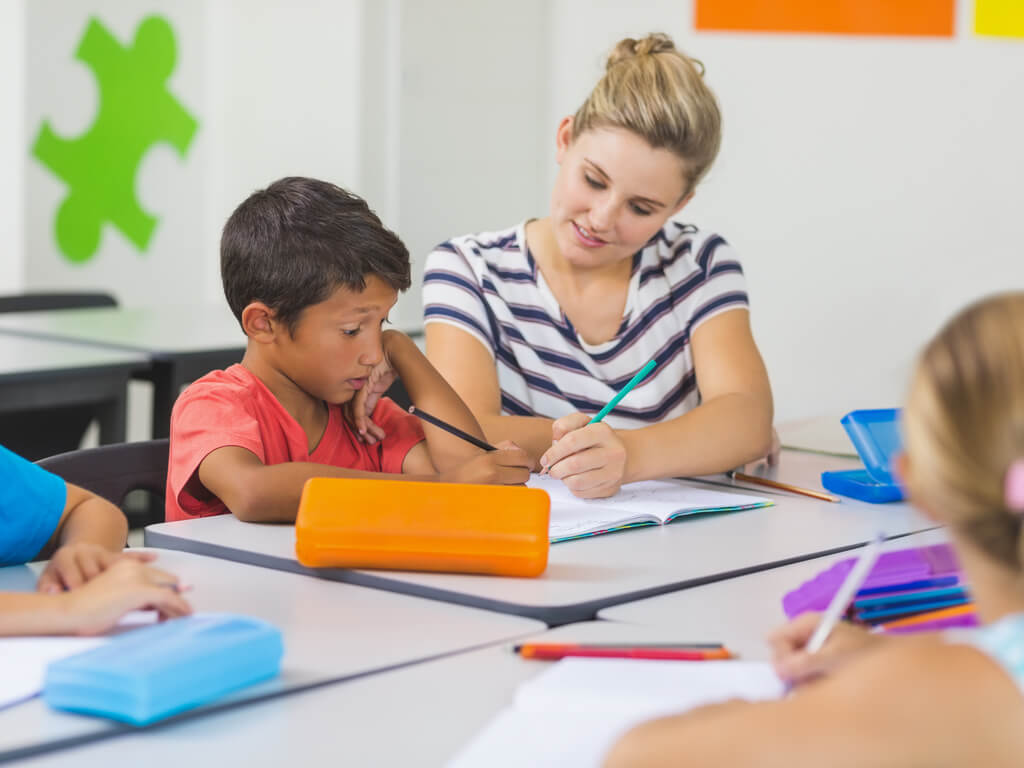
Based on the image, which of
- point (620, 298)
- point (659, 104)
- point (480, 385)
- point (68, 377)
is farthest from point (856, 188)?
point (68, 377)

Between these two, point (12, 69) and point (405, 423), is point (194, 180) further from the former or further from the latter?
point (405, 423)

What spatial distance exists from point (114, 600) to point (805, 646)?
19.4 inches

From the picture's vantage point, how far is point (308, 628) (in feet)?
3.22

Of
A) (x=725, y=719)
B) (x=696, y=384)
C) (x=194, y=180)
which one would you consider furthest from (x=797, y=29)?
(x=725, y=719)

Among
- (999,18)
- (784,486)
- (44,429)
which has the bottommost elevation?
(44,429)

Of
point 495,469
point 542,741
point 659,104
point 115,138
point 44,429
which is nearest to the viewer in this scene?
point 542,741

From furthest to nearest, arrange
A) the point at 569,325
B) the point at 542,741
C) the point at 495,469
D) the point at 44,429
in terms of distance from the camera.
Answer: the point at 44,429 < the point at 569,325 < the point at 495,469 < the point at 542,741

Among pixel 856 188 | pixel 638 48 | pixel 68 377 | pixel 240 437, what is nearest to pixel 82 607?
pixel 240 437

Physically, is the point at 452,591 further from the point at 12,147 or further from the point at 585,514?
the point at 12,147

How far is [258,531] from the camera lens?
1315 millimetres

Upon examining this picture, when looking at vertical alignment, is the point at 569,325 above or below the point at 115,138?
below

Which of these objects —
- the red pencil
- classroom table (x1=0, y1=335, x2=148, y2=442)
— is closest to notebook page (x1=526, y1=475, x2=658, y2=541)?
the red pencil

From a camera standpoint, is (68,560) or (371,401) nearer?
(68,560)

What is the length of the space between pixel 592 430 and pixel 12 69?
318 centimetres
